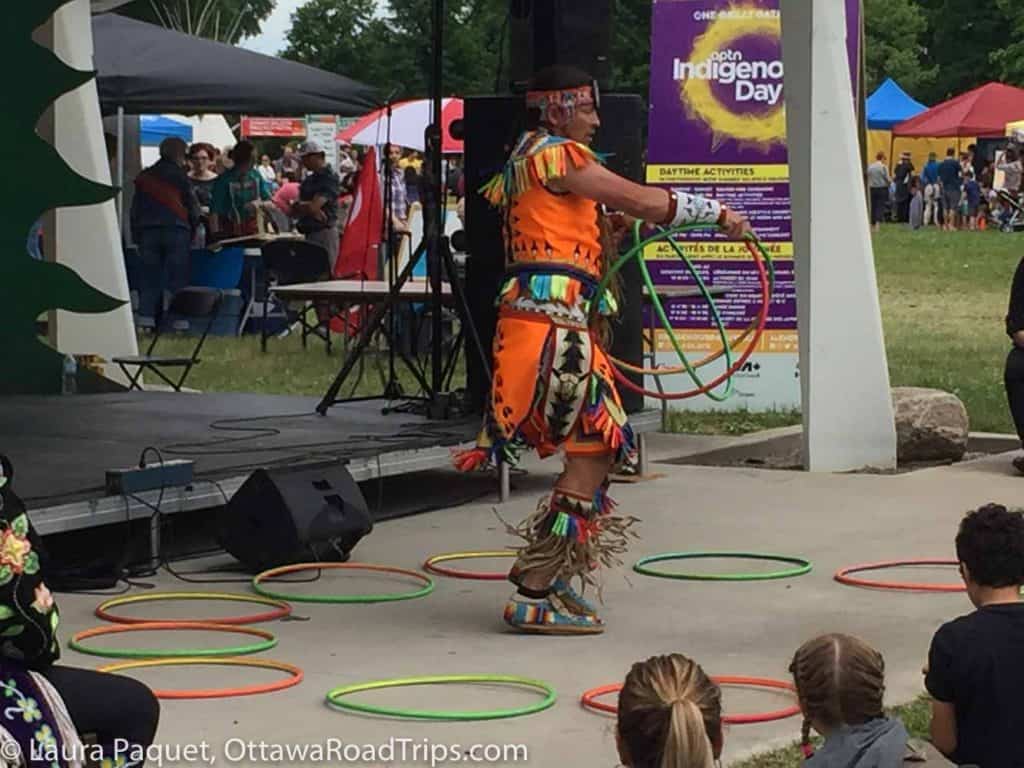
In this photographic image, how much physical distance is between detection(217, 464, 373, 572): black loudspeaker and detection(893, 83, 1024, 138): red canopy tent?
1706 inches

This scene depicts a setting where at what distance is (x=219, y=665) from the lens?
710 centimetres

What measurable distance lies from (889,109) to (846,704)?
52.8m

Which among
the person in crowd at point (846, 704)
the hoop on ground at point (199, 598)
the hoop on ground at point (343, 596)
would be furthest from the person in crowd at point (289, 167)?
the person in crowd at point (846, 704)

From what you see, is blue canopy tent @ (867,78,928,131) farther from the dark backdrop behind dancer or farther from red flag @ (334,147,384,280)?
the dark backdrop behind dancer

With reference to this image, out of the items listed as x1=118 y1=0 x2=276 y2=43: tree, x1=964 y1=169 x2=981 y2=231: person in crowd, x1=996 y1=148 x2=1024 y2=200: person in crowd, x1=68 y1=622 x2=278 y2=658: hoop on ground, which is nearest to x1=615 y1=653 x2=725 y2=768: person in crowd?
x1=68 y1=622 x2=278 y2=658: hoop on ground

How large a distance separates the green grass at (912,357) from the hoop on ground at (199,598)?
6.02 m

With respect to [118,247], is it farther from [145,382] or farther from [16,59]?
[16,59]

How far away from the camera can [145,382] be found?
1630 cm

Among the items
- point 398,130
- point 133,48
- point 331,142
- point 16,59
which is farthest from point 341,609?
point 331,142

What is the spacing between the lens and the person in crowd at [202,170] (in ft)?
79.5

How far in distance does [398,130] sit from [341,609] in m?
18.4

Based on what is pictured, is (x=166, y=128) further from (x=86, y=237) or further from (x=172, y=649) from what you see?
(x=172, y=649)

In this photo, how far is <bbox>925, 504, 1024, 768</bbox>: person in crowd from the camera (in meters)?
4.54

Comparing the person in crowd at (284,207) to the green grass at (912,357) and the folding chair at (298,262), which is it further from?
the folding chair at (298,262)
